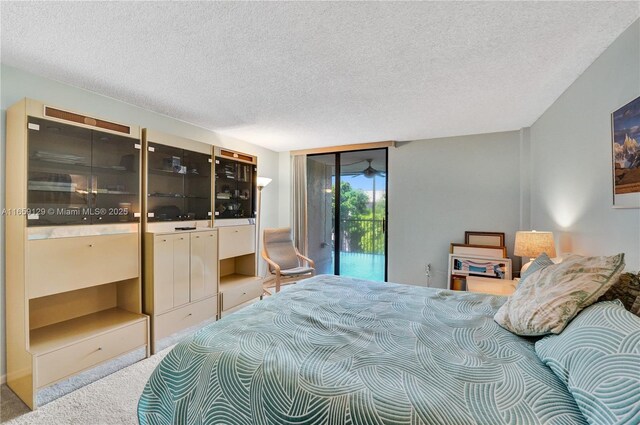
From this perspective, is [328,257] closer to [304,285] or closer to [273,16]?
[304,285]

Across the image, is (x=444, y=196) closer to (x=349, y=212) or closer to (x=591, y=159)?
(x=349, y=212)

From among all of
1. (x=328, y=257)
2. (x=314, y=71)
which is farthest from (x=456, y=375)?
(x=328, y=257)

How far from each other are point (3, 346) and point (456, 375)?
3.17 m

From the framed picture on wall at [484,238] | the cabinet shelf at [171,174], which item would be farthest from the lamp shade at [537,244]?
the cabinet shelf at [171,174]

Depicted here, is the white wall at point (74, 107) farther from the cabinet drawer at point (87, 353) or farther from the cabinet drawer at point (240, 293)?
the cabinet drawer at point (240, 293)

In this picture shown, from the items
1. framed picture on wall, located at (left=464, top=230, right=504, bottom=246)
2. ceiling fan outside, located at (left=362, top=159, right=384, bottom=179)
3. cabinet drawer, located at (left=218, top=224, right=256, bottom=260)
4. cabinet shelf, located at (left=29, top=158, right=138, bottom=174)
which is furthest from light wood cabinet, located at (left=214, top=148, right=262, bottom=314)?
framed picture on wall, located at (left=464, top=230, right=504, bottom=246)

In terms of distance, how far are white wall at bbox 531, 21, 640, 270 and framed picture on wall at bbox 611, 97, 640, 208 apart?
0.06 metres

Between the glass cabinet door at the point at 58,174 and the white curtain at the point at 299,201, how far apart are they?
10.7ft

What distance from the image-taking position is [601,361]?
89cm

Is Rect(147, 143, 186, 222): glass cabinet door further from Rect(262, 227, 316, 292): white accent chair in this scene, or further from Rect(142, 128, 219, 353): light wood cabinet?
Rect(262, 227, 316, 292): white accent chair

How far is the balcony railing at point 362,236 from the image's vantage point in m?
4.88

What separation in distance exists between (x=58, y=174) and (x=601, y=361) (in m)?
3.35

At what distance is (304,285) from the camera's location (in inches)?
94.0

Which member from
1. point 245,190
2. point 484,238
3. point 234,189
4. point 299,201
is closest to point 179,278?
point 234,189
